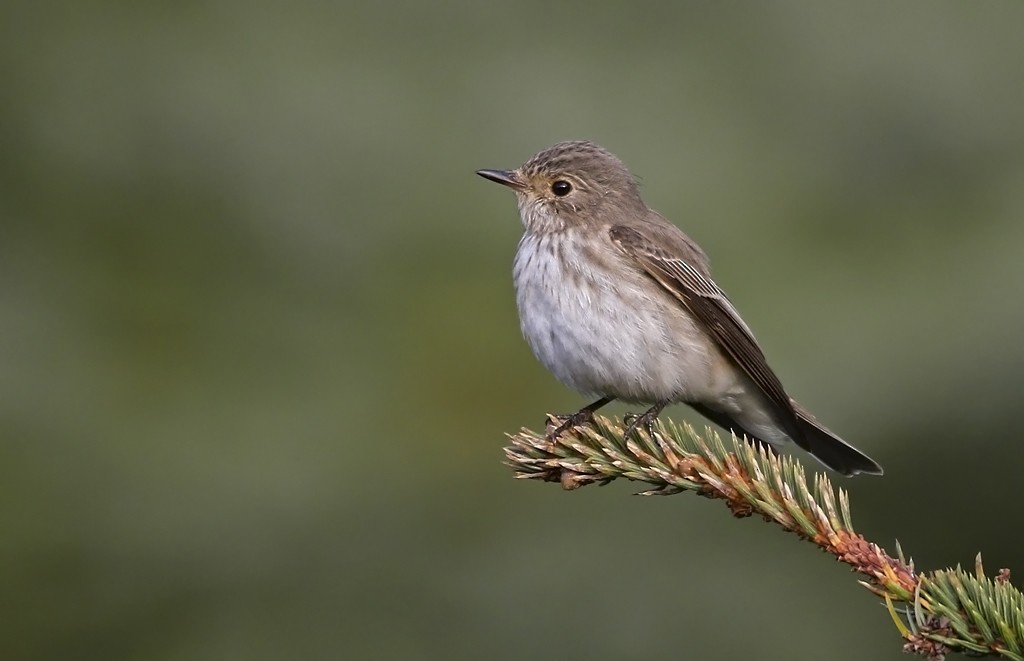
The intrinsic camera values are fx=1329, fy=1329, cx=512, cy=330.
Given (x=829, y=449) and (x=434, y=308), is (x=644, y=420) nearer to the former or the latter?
(x=829, y=449)

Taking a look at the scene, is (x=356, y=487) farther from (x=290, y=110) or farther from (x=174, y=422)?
(x=290, y=110)

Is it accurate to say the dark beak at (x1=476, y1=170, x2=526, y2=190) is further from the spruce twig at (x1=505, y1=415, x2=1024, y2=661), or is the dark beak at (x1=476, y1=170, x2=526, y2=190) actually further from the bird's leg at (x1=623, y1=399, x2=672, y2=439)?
the spruce twig at (x1=505, y1=415, x2=1024, y2=661)

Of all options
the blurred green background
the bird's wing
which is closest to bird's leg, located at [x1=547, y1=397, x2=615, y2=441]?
the bird's wing

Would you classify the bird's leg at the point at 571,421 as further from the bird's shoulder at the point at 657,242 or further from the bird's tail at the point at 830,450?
the bird's tail at the point at 830,450

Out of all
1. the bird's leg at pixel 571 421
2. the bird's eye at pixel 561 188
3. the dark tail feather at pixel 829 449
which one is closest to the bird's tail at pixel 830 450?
the dark tail feather at pixel 829 449

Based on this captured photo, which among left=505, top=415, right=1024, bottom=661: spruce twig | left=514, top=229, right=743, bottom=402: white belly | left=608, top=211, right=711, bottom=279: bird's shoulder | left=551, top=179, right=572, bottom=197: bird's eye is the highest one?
left=551, top=179, right=572, bottom=197: bird's eye
